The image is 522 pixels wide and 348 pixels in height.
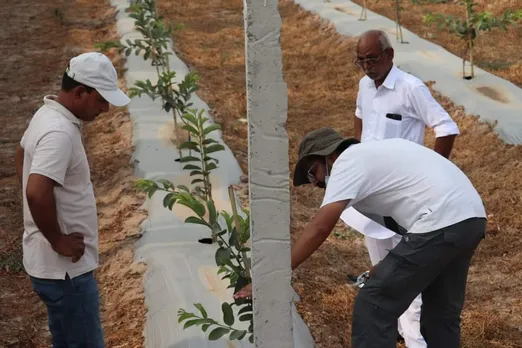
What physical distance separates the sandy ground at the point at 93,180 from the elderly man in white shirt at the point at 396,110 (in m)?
1.40

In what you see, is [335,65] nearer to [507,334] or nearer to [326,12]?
[326,12]

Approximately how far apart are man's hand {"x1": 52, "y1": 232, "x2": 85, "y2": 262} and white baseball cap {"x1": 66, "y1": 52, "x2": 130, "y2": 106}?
0.54 m

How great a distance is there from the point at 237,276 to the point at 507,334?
189 cm

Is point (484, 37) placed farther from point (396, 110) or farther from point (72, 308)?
point (72, 308)

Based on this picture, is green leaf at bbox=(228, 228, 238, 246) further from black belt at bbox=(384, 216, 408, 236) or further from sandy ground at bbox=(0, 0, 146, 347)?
sandy ground at bbox=(0, 0, 146, 347)

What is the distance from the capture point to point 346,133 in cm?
820

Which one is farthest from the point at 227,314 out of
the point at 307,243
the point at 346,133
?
the point at 346,133

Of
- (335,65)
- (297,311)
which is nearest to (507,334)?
(297,311)

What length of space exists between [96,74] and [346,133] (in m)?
5.54

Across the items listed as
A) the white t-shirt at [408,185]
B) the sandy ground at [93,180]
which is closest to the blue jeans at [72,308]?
the sandy ground at [93,180]

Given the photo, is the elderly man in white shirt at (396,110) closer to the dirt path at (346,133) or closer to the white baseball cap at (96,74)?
the dirt path at (346,133)

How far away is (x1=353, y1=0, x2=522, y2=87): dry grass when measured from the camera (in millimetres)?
9998

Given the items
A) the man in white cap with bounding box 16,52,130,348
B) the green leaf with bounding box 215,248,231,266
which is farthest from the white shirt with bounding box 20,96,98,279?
the green leaf with bounding box 215,248,231,266

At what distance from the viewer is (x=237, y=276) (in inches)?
116
